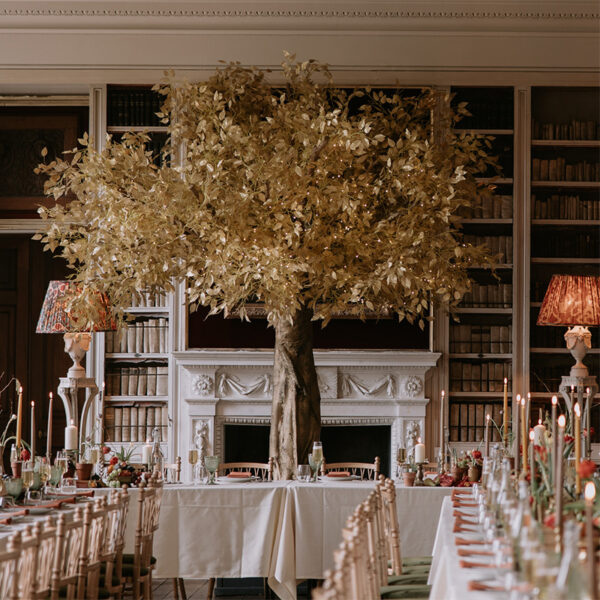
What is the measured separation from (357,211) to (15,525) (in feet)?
9.01

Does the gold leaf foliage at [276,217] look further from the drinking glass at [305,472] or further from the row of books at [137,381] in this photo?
the row of books at [137,381]

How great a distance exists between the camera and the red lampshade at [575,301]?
6.08 metres

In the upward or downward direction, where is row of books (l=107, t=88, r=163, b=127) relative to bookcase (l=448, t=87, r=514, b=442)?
upward

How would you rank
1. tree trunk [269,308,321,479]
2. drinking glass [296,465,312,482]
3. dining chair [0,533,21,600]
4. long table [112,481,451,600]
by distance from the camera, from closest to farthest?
dining chair [0,533,21,600]
long table [112,481,451,600]
drinking glass [296,465,312,482]
tree trunk [269,308,321,479]

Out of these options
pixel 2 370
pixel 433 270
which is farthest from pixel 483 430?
pixel 2 370

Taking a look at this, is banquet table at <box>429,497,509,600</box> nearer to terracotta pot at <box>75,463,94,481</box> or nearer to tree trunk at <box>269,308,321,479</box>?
tree trunk at <box>269,308,321,479</box>

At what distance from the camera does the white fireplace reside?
311 inches

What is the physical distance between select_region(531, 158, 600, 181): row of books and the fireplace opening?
2.40 metres

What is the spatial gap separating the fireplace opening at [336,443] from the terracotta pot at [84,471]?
7.54ft

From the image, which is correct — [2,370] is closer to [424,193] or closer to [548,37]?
[424,193]

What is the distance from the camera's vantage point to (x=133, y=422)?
808 centimetres

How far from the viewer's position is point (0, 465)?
5465 mm

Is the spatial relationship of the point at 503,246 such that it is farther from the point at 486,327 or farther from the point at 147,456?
the point at 147,456

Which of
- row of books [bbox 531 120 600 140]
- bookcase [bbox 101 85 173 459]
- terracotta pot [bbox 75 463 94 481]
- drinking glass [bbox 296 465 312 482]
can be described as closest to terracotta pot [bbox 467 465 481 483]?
drinking glass [bbox 296 465 312 482]
